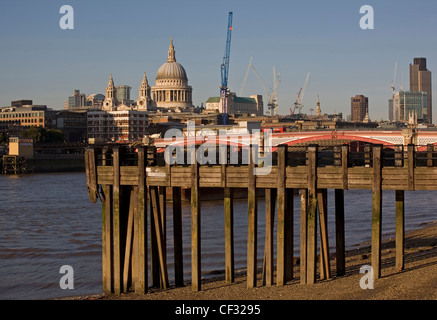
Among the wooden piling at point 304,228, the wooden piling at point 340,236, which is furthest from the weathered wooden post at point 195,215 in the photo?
the wooden piling at point 340,236

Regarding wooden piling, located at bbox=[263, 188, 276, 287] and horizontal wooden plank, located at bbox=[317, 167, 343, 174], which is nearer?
horizontal wooden plank, located at bbox=[317, 167, 343, 174]

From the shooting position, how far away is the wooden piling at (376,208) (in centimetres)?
1647

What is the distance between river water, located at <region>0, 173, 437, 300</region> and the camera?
24.9 metres

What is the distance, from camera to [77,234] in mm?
36594

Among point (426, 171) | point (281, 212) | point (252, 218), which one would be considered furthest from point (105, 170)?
point (426, 171)

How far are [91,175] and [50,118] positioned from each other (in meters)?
153

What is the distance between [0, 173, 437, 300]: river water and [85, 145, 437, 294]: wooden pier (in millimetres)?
3701

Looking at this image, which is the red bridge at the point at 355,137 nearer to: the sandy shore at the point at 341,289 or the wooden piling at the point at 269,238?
the sandy shore at the point at 341,289

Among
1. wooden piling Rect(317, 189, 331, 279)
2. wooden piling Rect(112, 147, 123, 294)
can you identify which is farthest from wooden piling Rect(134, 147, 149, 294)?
wooden piling Rect(317, 189, 331, 279)

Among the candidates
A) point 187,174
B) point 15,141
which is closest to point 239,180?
point 187,174

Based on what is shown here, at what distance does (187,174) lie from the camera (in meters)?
18.6

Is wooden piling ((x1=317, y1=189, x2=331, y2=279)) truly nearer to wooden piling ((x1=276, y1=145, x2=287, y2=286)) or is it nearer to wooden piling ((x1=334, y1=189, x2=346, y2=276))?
wooden piling ((x1=334, y1=189, x2=346, y2=276))

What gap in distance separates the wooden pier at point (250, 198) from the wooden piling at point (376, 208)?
0.02m
